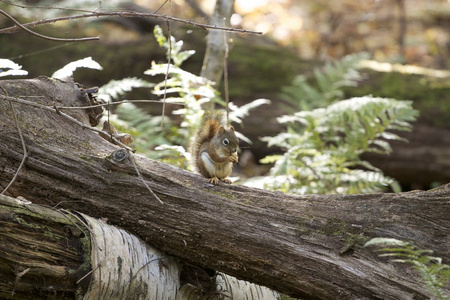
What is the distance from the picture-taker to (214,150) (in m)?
3.58

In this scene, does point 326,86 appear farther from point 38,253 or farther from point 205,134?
point 38,253

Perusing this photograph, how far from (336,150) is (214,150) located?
6.93 feet

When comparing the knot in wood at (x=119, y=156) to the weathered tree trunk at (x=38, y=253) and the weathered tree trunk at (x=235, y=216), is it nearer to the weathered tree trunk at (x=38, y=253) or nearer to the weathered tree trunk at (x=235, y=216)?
the weathered tree trunk at (x=235, y=216)

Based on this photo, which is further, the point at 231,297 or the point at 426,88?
the point at 426,88

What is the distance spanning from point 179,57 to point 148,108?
2466 mm

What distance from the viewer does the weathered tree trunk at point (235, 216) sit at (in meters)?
2.81

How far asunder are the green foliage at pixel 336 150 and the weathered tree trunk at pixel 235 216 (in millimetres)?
1832

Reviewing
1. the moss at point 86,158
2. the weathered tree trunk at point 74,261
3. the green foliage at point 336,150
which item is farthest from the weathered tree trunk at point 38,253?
the green foliage at point 336,150

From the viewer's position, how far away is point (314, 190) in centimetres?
484

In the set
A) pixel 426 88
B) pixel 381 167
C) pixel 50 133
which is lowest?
pixel 381 167

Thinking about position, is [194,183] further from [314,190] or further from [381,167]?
[381,167]

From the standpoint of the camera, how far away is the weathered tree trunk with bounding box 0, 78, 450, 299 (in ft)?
9.21

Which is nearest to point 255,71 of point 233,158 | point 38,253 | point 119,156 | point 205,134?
point 205,134

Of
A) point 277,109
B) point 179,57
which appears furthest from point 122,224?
point 277,109
